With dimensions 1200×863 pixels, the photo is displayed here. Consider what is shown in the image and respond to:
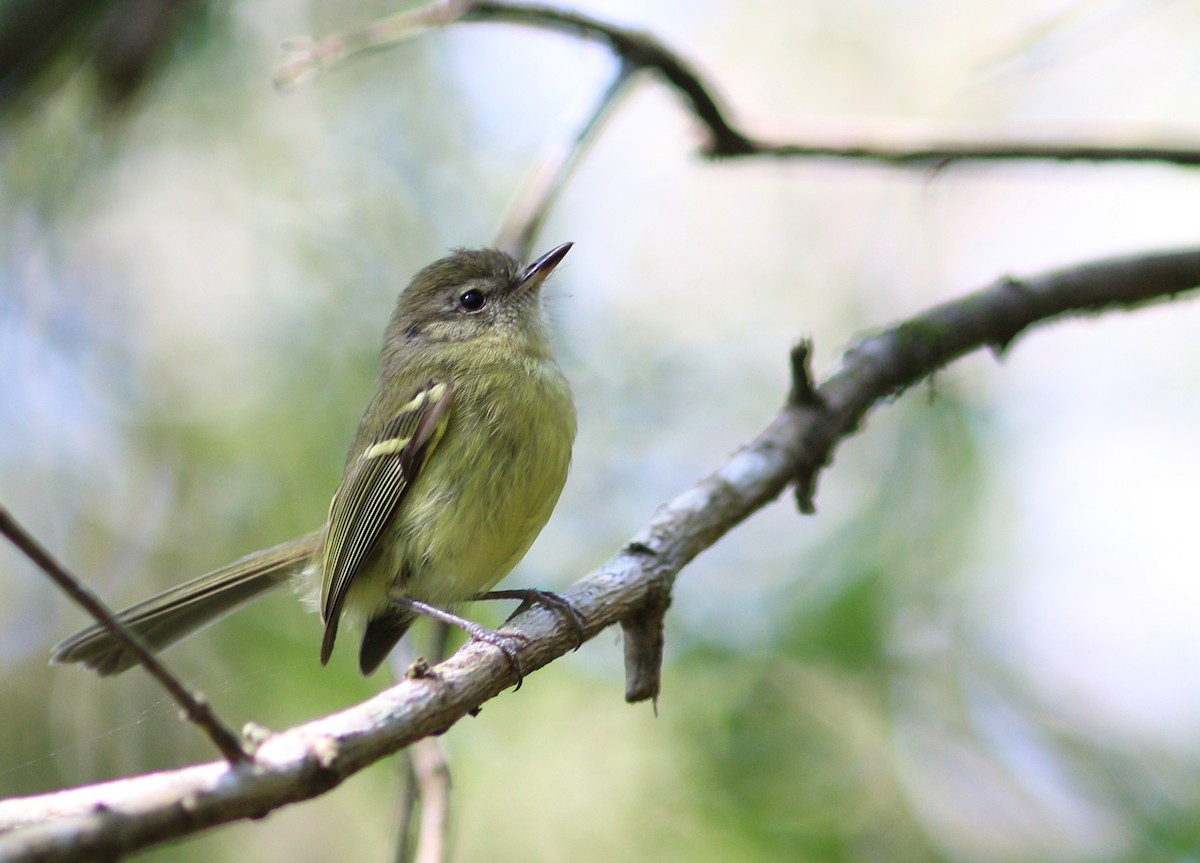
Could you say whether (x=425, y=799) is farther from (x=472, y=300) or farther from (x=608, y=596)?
(x=472, y=300)

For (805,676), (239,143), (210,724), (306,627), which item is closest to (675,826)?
(805,676)

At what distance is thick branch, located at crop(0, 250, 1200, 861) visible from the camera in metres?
1.38

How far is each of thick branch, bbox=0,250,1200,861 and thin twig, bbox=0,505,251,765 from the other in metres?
0.07

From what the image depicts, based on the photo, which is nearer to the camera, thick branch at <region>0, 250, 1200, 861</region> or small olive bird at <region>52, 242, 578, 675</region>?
thick branch at <region>0, 250, 1200, 861</region>

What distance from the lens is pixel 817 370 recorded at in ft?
22.9

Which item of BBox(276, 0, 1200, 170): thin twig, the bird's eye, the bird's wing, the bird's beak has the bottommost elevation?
the bird's wing

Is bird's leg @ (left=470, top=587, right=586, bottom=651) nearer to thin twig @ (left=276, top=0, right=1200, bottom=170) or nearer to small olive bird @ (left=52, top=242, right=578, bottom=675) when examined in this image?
Result: small olive bird @ (left=52, top=242, right=578, bottom=675)

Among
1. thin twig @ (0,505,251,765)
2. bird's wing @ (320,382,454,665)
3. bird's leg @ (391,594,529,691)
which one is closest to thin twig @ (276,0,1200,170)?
bird's wing @ (320,382,454,665)

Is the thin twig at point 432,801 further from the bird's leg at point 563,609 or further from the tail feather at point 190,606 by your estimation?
the tail feather at point 190,606

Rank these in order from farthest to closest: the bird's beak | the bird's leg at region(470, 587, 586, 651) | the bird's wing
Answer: the bird's beak
the bird's wing
the bird's leg at region(470, 587, 586, 651)

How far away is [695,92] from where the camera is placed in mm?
3758

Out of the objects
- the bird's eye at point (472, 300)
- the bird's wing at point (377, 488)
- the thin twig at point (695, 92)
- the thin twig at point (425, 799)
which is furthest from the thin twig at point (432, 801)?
the thin twig at point (695, 92)

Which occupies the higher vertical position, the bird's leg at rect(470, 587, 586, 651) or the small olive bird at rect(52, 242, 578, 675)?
the bird's leg at rect(470, 587, 586, 651)

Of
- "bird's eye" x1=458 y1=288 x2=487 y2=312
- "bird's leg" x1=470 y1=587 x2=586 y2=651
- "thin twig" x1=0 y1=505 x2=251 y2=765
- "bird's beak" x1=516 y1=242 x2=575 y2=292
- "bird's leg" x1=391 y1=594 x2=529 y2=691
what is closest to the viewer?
"thin twig" x1=0 y1=505 x2=251 y2=765
